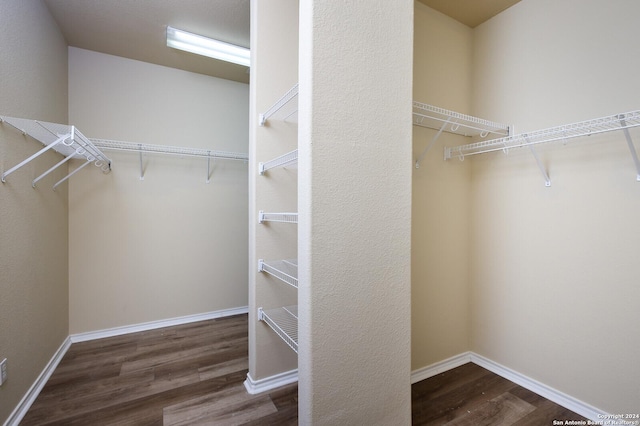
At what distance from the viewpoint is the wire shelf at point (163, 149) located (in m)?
2.47

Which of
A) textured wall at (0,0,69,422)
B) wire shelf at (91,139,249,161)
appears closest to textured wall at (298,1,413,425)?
textured wall at (0,0,69,422)

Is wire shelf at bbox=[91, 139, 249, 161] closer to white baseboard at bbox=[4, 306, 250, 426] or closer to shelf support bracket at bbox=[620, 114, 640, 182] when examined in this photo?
white baseboard at bbox=[4, 306, 250, 426]

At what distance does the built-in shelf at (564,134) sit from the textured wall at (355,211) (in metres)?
1.04

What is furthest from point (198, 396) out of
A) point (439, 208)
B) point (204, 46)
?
point (204, 46)

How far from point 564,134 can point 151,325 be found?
3730 mm

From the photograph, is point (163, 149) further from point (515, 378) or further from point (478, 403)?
point (515, 378)

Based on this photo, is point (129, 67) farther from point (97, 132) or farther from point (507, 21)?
point (507, 21)

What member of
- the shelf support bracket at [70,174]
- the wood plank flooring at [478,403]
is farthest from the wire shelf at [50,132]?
the wood plank flooring at [478,403]

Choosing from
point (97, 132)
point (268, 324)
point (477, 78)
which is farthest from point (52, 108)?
point (477, 78)

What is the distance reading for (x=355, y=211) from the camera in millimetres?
1064

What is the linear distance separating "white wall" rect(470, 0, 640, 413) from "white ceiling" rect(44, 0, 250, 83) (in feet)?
6.57

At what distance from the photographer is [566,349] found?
1.69m

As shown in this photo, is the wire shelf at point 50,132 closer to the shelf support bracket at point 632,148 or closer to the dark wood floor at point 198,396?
the dark wood floor at point 198,396

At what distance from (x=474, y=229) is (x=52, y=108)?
3429mm
